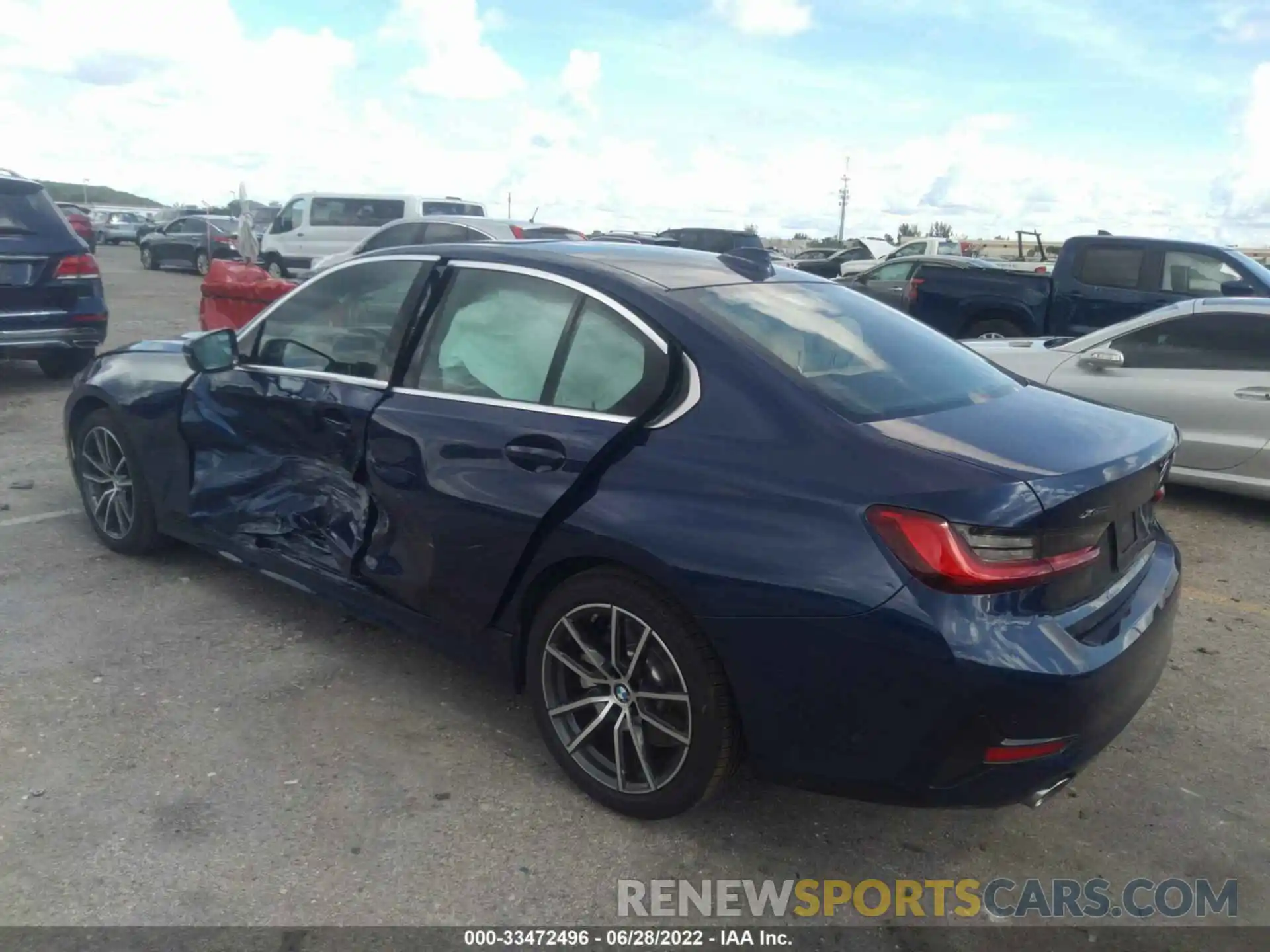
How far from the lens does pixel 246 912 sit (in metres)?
2.68

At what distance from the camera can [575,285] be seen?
131 inches

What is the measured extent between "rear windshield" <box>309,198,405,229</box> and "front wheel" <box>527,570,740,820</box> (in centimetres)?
2067

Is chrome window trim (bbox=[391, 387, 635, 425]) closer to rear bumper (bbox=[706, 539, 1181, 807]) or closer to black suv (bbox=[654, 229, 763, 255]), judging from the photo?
rear bumper (bbox=[706, 539, 1181, 807])

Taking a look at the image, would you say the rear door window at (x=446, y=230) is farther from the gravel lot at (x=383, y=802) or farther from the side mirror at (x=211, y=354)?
the gravel lot at (x=383, y=802)

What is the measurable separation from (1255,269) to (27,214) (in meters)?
11.2

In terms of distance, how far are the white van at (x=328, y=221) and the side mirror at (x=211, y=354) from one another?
18375mm

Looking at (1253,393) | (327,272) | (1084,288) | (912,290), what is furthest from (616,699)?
(912,290)

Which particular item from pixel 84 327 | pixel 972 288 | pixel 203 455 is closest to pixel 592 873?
pixel 203 455

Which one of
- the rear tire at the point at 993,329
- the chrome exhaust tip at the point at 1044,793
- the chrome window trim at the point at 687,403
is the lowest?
the chrome exhaust tip at the point at 1044,793

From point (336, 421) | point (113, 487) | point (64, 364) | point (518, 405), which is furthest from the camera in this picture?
point (64, 364)

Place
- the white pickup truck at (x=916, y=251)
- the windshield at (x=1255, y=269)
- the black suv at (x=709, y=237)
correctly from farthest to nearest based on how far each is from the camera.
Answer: the white pickup truck at (x=916, y=251) → the black suv at (x=709, y=237) → the windshield at (x=1255, y=269)

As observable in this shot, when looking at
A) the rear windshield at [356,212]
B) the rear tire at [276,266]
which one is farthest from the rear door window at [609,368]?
the rear tire at [276,266]

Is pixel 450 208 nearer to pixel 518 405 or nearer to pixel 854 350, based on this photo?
pixel 518 405

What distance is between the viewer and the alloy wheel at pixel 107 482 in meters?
4.96
